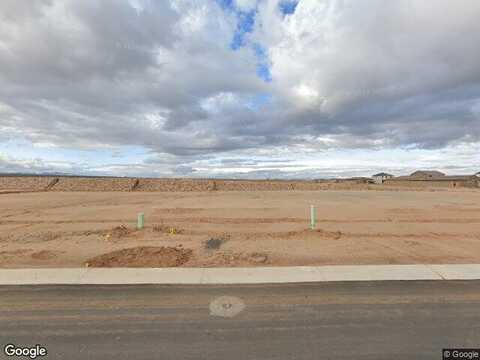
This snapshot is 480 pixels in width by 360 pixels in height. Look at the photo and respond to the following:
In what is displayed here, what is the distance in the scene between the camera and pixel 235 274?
23.4ft

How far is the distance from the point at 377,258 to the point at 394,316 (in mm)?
4292

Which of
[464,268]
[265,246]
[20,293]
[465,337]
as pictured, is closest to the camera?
[465,337]

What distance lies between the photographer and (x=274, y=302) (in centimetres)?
546

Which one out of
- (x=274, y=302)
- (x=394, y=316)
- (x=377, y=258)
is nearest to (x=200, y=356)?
(x=274, y=302)

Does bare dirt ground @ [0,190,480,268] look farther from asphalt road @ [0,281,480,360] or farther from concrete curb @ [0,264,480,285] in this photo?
asphalt road @ [0,281,480,360]

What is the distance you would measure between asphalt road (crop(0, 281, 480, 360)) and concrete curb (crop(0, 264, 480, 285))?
16.6 inches

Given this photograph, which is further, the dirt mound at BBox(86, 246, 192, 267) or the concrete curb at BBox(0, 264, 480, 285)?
the dirt mound at BBox(86, 246, 192, 267)

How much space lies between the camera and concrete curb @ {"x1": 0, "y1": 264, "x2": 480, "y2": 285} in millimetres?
6621

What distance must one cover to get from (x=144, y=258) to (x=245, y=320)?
5.02 metres

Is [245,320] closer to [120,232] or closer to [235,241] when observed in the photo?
[235,241]

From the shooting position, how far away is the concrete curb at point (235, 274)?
6.62m

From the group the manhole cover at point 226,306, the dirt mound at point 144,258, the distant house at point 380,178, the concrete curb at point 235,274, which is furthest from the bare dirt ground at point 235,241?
the distant house at point 380,178

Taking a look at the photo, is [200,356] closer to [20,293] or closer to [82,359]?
[82,359]

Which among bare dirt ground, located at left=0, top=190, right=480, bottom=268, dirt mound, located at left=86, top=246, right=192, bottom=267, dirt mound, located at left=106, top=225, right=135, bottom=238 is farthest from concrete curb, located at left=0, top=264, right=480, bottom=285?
dirt mound, located at left=106, top=225, right=135, bottom=238
